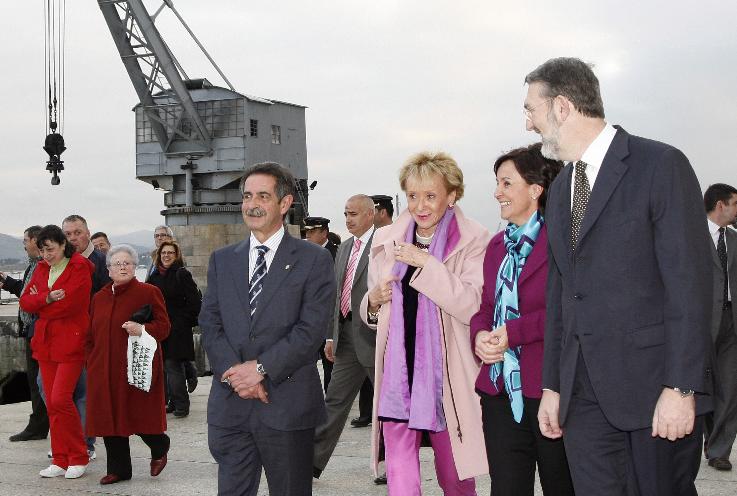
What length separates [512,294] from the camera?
4.03 metres

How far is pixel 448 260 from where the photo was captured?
4578 mm

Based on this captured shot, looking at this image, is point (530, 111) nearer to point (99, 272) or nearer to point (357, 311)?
point (357, 311)

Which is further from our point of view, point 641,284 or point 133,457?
point 133,457

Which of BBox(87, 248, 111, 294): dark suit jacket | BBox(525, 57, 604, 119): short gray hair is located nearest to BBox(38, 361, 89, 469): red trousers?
BBox(87, 248, 111, 294): dark suit jacket

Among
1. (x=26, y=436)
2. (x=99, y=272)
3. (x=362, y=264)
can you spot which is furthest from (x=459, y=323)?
(x=26, y=436)

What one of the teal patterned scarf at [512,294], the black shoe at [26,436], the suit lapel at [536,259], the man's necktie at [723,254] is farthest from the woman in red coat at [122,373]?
the man's necktie at [723,254]

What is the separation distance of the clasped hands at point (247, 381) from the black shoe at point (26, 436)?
558 cm

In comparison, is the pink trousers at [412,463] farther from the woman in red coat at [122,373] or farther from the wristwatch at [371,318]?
the woman in red coat at [122,373]

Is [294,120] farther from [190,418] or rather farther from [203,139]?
[190,418]

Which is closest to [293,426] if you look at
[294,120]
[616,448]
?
[616,448]

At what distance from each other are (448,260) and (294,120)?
130 ft

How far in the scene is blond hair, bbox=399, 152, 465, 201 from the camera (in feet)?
15.1

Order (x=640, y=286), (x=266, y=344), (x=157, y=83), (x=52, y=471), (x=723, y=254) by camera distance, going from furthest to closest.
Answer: (x=157, y=83)
(x=52, y=471)
(x=723, y=254)
(x=266, y=344)
(x=640, y=286)

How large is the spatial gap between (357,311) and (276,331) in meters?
2.57
